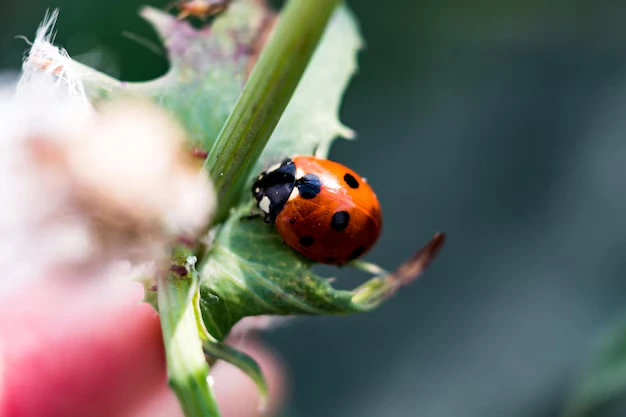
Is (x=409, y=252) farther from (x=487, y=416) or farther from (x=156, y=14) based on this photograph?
(x=156, y=14)

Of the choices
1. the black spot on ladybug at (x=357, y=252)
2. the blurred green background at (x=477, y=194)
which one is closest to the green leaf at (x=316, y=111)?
the black spot on ladybug at (x=357, y=252)

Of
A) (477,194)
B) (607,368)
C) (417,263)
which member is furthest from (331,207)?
(477,194)

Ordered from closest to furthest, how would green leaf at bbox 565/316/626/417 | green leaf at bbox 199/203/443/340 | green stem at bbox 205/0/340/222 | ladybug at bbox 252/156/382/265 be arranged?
green stem at bbox 205/0/340/222
green leaf at bbox 199/203/443/340
ladybug at bbox 252/156/382/265
green leaf at bbox 565/316/626/417

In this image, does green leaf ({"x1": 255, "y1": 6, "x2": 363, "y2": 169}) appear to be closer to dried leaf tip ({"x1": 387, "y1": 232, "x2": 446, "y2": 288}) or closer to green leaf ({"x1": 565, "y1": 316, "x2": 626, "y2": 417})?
dried leaf tip ({"x1": 387, "y1": 232, "x2": 446, "y2": 288})

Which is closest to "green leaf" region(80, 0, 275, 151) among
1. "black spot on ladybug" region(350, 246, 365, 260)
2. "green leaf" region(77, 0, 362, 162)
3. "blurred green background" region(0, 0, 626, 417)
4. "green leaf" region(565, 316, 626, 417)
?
"green leaf" region(77, 0, 362, 162)

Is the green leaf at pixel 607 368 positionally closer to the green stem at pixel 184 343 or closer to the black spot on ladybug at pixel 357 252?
the black spot on ladybug at pixel 357 252

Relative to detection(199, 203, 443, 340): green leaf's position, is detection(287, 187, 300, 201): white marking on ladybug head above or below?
above
